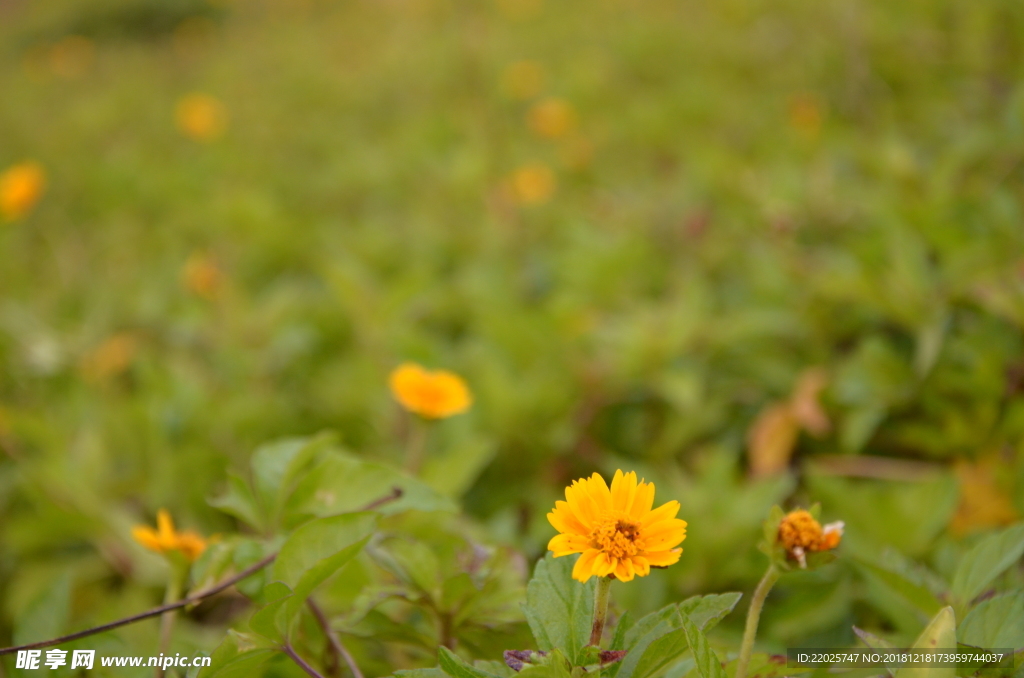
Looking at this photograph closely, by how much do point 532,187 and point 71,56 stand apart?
4.98 meters

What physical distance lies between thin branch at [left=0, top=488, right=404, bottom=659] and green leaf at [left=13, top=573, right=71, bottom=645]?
86 millimetres

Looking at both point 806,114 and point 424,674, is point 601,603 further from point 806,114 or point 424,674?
point 806,114

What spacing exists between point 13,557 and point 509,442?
1055mm

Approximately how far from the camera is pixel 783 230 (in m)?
1.60

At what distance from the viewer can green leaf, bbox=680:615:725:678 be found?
24.4 inches

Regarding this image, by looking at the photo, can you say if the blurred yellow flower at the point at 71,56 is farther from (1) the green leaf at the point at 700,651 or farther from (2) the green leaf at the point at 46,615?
(1) the green leaf at the point at 700,651

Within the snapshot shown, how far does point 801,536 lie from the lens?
68 cm

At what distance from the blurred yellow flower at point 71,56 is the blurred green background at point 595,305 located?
192 centimetres

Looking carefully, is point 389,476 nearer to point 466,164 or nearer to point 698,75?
point 466,164

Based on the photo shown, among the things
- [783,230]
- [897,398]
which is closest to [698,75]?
[783,230]

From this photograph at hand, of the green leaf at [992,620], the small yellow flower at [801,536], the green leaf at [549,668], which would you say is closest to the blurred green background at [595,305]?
the green leaf at [992,620]

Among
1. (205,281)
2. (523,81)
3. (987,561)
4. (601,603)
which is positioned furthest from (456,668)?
(523,81)

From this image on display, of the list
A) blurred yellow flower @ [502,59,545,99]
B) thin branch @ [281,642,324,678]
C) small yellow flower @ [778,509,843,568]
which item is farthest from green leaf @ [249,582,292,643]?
blurred yellow flower @ [502,59,545,99]

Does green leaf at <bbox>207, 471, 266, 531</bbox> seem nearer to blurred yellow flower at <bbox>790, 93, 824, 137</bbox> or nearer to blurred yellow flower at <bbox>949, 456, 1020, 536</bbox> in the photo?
blurred yellow flower at <bbox>949, 456, 1020, 536</bbox>
